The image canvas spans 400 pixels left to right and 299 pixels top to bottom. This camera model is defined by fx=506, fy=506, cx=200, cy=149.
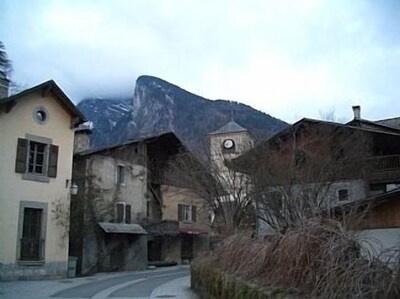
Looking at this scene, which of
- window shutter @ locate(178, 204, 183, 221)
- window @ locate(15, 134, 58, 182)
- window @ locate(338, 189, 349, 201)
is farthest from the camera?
window shutter @ locate(178, 204, 183, 221)

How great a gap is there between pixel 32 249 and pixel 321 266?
19366mm

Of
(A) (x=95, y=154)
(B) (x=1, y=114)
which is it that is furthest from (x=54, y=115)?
(A) (x=95, y=154)

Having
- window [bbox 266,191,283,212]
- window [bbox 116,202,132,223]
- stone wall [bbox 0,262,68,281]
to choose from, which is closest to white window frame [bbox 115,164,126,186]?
window [bbox 116,202,132,223]

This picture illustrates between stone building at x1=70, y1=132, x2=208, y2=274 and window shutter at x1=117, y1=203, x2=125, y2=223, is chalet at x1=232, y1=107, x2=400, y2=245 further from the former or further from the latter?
window shutter at x1=117, y1=203, x2=125, y2=223

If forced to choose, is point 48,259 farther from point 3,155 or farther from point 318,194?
point 318,194

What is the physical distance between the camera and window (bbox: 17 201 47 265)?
22.6 m

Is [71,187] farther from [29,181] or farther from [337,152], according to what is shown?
[337,152]

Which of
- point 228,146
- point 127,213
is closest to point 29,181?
point 127,213

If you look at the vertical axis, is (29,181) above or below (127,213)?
above

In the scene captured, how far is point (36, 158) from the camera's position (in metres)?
23.9

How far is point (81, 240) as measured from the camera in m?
27.8

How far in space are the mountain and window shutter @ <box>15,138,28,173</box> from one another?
26.9ft

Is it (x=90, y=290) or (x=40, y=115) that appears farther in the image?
(x=40, y=115)

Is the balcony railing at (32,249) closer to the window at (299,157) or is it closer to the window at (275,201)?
the window at (275,201)
